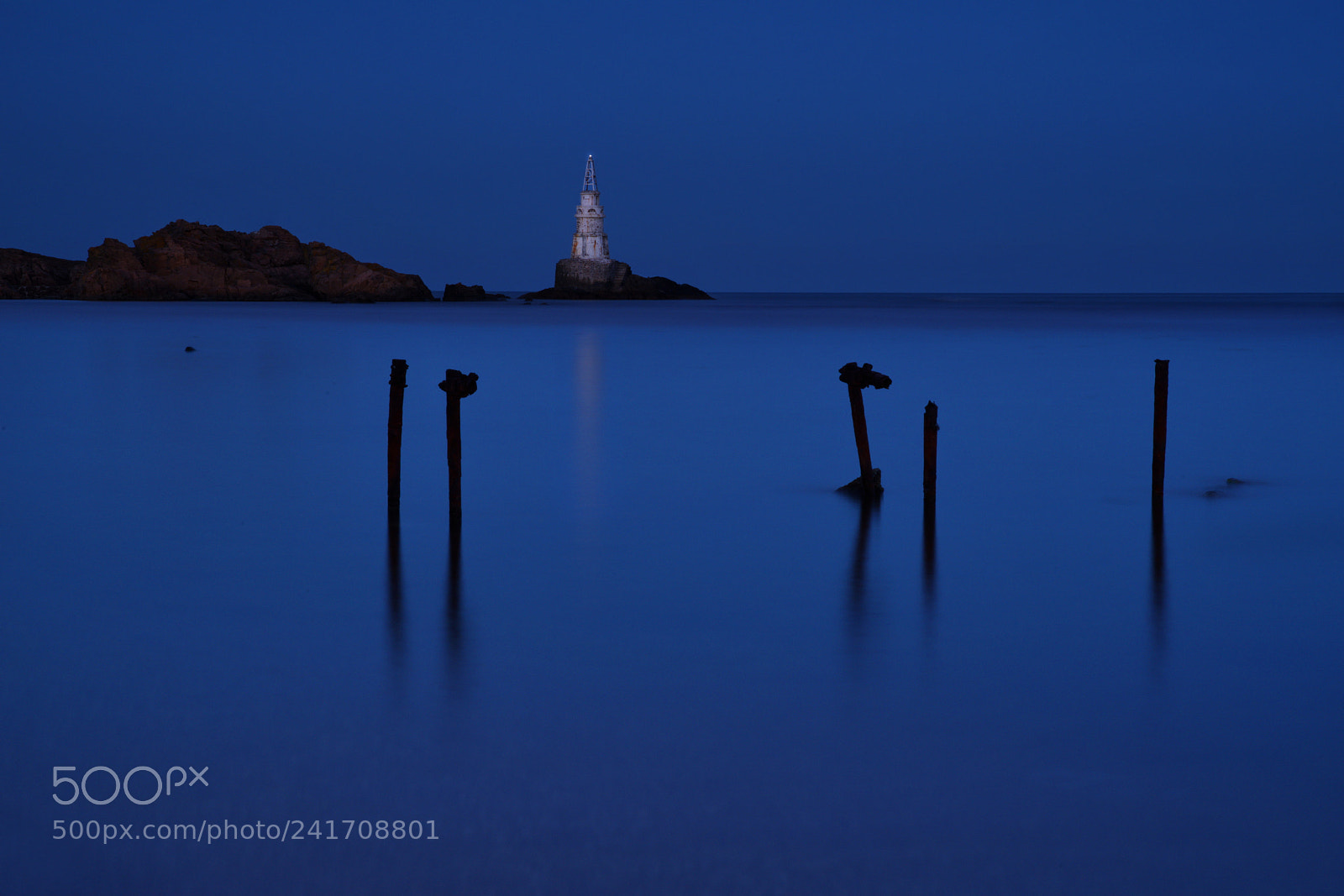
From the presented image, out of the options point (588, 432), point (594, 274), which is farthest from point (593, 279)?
point (588, 432)

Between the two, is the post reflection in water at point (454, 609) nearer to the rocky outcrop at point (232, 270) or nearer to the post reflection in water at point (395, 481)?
the post reflection in water at point (395, 481)

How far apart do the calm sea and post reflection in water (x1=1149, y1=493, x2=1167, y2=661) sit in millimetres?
55

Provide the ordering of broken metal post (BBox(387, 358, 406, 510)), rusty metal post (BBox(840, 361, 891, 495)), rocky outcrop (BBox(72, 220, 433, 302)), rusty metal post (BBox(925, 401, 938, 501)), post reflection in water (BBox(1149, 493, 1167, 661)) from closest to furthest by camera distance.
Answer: post reflection in water (BBox(1149, 493, 1167, 661)), broken metal post (BBox(387, 358, 406, 510)), rusty metal post (BBox(925, 401, 938, 501)), rusty metal post (BBox(840, 361, 891, 495)), rocky outcrop (BBox(72, 220, 433, 302))

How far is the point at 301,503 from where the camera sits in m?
15.0

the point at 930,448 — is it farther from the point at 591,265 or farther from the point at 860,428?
the point at 591,265

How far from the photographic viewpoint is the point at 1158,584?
1090 cm

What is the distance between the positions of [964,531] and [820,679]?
5.44 meters

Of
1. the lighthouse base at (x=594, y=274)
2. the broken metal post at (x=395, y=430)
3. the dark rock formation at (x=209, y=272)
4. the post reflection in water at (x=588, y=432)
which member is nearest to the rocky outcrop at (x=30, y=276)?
the dark rock formation at (x=209, y=272)

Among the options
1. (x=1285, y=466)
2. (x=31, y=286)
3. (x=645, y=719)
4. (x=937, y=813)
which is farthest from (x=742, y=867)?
(x=31, y=286)

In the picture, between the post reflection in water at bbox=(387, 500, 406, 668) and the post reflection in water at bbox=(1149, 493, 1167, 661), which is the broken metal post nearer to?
the post reflection in water at bbox=(387, 500, 406, 668)

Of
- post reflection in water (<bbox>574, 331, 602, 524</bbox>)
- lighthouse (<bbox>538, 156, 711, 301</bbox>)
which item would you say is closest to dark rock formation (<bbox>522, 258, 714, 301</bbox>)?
lighthouse (<bbox>538, 156, 711, 301</bbox>)

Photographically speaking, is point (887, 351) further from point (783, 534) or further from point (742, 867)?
point (742, 867)

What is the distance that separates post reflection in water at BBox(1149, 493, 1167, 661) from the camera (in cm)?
930

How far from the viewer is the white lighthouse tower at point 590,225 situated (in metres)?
144
